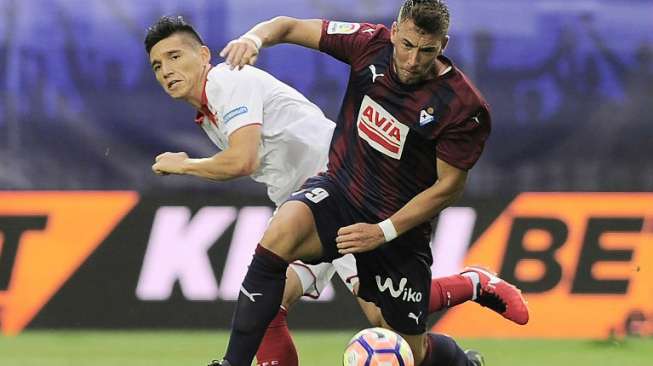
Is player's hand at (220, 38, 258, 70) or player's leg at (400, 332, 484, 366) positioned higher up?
player's hand at (220, 38, 258, 70)

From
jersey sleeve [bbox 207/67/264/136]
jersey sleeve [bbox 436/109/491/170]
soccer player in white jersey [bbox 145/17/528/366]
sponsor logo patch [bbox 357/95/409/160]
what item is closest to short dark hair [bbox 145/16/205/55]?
soccer player in white jersey [bbox 145/17/528/366]

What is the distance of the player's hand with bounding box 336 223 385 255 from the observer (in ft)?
21.7

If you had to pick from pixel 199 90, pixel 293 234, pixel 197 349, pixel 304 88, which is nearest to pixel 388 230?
pixel 293 234

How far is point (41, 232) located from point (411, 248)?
456 cm

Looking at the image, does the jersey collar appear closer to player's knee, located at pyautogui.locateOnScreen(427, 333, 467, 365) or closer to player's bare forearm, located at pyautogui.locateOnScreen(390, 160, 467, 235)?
player's bare forearm, located at pyautogui.locateOnScreen(390, 160, 467, 235)

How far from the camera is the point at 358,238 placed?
6.62 metres

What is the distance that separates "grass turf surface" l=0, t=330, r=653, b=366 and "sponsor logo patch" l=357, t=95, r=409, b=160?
2712 millimetres

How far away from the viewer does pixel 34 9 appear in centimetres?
1095

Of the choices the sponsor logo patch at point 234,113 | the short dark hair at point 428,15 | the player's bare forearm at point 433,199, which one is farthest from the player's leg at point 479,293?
the short dark hair at point 428,15

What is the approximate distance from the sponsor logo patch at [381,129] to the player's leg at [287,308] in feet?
2.79

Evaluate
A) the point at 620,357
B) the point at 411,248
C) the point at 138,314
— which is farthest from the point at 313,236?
the point at 138,314

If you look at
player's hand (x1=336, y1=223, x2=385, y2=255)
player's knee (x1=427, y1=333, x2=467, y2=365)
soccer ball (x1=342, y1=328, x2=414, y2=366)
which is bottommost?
player's knee (x1=427, y1=333, x2=467, y2=365)

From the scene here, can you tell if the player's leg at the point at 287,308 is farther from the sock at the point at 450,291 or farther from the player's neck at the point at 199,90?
the player's neck at the point at 199,90

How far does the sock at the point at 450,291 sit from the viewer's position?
25.5ft
